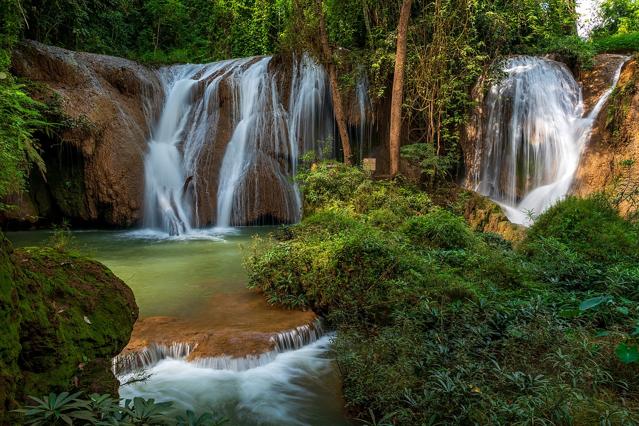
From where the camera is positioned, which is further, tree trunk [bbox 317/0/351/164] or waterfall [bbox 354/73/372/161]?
waterfall [bbox 354/73/372/161]

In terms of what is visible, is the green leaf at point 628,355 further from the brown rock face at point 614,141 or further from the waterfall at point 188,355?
the brown rock face at point 614,141

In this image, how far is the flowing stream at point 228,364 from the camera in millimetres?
3824

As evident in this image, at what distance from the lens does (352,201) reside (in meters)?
9.67

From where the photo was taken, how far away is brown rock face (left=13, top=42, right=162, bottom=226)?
12109 millimetres

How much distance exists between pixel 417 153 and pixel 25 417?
11.3 metres

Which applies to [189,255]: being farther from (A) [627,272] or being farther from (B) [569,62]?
(B) [569,62]

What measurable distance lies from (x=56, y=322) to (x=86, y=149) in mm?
11362

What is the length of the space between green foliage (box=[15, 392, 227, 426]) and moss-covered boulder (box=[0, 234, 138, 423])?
0.16m

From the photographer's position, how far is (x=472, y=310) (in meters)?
4.38

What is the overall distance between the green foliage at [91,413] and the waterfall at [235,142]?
37.9 ft

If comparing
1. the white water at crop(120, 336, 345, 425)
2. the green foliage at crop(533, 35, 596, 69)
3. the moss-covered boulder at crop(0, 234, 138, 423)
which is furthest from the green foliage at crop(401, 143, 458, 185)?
the moss-covered boulder at crop(0, 234, 138, 423)

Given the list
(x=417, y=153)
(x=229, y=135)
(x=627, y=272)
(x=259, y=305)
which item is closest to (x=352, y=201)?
(x=417, y=153)

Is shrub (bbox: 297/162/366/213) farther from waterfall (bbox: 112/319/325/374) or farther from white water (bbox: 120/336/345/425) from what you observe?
white water (bbox: 120/336/345/425)

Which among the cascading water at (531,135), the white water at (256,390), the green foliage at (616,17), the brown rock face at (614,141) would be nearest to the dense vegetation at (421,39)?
the green foliage at (616,17)
